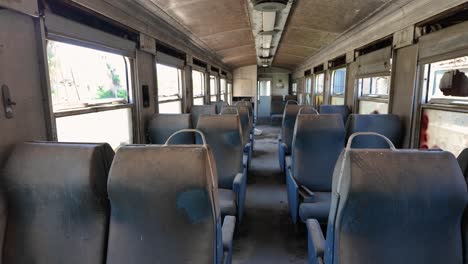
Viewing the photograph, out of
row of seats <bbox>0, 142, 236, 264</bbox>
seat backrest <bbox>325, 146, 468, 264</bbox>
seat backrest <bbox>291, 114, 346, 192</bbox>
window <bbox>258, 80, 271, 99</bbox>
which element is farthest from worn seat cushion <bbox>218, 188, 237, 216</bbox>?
window <bbox>258, 80, 271, 99</bbox>

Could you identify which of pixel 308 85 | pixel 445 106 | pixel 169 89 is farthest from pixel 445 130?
pixel 308 85

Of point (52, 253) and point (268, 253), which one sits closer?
point (52, 253)

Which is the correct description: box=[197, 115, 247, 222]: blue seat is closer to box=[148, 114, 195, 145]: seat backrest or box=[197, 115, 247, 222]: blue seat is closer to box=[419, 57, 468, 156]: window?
box=[148, 114, 195, 145]: seat backrest

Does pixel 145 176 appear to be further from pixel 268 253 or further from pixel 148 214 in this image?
pixel 268 253

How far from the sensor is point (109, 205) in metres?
1.18

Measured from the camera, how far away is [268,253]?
7.23 feet

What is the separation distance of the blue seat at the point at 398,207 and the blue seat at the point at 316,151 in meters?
1.24

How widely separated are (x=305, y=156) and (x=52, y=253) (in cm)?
196

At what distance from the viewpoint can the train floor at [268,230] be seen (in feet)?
7.10

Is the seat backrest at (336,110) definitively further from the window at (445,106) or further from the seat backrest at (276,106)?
the seat backrest at (276,106)

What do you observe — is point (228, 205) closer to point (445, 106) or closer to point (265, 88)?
point (445, 106)

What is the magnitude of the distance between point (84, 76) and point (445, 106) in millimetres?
2942

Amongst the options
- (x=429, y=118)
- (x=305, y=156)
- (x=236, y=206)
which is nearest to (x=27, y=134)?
(x=236, y=206)

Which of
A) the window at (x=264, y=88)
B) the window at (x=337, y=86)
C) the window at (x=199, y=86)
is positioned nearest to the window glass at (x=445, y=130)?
the window at (x=337, y=86)
